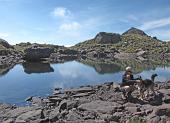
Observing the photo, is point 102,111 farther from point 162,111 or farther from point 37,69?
point 37,69

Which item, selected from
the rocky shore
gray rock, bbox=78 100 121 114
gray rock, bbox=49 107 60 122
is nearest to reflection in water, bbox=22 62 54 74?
the rocky shore

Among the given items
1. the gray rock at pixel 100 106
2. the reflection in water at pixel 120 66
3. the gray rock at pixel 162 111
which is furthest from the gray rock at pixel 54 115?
the reflection in water at pixel 120 66

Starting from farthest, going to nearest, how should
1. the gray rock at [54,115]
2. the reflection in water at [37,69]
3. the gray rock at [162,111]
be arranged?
the reflection in water at [37,69]
the gray rock at [54,115]
the gray rock at [162,111]

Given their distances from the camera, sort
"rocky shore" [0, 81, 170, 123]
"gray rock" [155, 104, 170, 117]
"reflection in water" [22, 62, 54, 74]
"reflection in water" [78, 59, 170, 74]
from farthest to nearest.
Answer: "reflection in water" [78, 59, 170, 74] < "reflection in water" [22, 62, 54, 74] < "gray rock" [155, 104, 170, 117] < "rocky shore" [0, 81, 170, 123]

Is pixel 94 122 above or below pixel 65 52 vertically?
below

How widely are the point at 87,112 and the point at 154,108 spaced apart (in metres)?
4.94

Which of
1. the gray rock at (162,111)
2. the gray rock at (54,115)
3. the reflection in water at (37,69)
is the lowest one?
the gray rock at (54,115)

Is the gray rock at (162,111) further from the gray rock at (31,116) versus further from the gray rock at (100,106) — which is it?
the gray rock at (31,116)

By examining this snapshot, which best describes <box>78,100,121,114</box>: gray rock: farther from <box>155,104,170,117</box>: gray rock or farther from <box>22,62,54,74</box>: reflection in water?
<box>22,62,54,74</box>: reflection in water

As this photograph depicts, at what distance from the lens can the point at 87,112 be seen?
25.5 meters

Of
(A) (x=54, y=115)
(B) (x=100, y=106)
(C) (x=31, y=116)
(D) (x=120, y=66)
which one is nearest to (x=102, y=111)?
(B) (x=100, y=106)

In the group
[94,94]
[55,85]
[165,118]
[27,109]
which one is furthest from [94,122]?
[55,85]

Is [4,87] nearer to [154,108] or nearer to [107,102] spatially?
[107,102]

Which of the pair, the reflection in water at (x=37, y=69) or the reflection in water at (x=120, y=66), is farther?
the reflection in water at (x=120, y=66)
